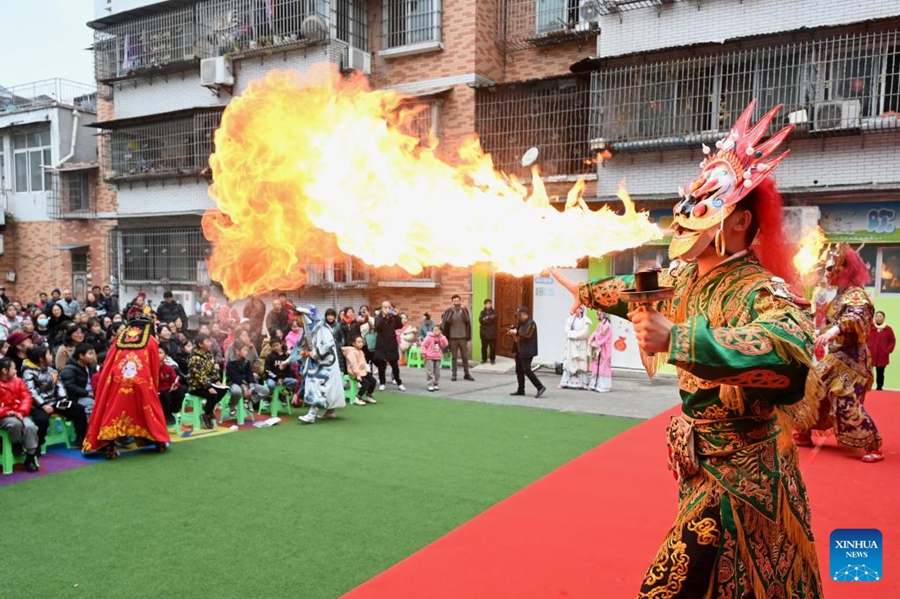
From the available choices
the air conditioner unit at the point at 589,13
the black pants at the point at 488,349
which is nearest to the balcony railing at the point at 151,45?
the air conditioner unit at the point at 589,13

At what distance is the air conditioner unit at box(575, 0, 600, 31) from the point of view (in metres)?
13.5

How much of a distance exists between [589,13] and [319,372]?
9.60 m

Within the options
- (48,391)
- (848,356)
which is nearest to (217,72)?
(48,391)

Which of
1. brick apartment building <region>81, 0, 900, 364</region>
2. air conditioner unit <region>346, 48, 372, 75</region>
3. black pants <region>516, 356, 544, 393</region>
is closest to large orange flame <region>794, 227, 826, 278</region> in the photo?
brick apartment building <region>81, 0, 900, 364</region>

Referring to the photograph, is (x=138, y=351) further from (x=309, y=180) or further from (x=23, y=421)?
(x=309, y=180)

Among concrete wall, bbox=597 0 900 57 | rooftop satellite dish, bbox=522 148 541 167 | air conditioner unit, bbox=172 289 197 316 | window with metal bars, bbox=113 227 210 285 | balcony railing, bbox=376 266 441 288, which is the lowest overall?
air conditioner unit, bbox=172 289 197 316

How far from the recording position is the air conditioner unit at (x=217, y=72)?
16641 millimetres

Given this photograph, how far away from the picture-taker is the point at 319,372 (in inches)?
367

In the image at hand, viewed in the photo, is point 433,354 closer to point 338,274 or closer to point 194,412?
point 194,412

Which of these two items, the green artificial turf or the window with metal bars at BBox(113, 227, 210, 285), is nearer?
the green artificial turf

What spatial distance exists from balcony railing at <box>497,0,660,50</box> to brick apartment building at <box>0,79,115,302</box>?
44.5 ft

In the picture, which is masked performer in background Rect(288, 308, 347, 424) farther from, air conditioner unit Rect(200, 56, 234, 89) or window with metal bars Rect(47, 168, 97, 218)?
window with metal bars Rect(47, 168, 97, 218)

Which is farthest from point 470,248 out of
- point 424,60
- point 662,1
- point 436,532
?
point 424,60

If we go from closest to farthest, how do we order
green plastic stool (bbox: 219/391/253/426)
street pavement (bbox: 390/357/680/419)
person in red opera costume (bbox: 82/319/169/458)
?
person in red opera costume (bbox: 82/319/169/458) < green plastic stool (bbox: 219/391/253/426) < street pavement (bbox: 390/357/680/419)
